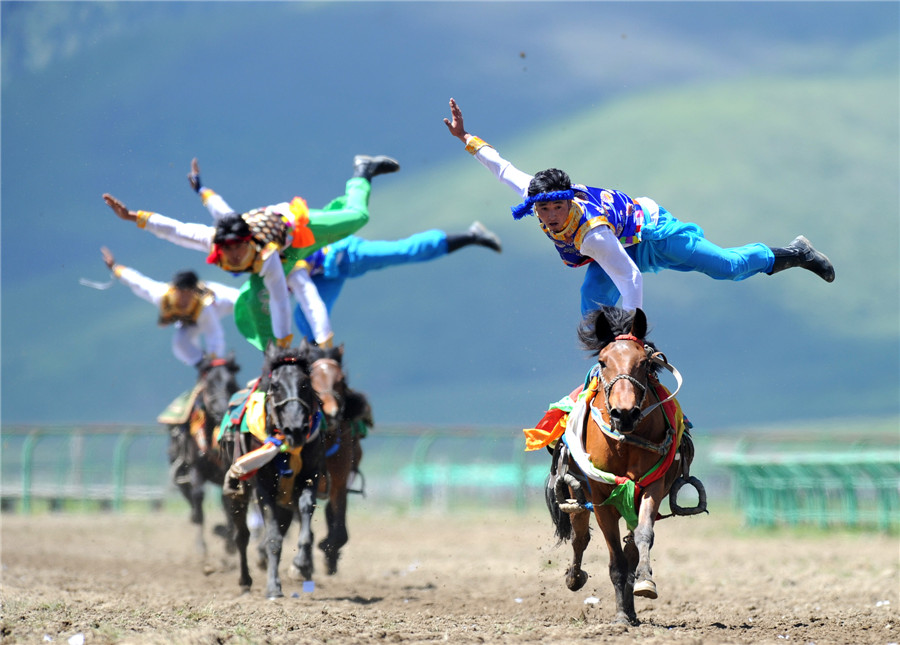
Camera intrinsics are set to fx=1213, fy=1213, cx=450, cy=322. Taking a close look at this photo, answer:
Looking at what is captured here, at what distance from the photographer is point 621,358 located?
681 centimetres

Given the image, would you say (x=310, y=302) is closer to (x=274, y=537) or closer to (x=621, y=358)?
(x=274, y=537)

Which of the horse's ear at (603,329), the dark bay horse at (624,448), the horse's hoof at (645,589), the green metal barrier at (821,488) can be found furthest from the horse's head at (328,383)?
the green metal barrier at (821,488)

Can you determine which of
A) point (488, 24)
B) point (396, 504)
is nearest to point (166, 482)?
point (396, 504)

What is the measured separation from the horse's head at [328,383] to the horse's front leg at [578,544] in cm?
231

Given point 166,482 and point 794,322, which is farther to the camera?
point 794,322

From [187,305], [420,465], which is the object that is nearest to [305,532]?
[187,305]

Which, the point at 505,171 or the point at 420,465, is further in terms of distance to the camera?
the point at 420,465

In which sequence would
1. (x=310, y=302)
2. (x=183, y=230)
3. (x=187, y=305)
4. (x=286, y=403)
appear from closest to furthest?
(x=286, y=403) < (x=183, y=230) < (x=310, y=302) < (x=187, y=305)

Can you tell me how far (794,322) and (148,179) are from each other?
60719 mm

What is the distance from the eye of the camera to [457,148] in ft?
210

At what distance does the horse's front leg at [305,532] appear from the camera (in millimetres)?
9141

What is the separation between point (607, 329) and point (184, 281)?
707cm

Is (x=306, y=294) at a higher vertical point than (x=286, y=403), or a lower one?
higher

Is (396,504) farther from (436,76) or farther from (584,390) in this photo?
(436,76)
